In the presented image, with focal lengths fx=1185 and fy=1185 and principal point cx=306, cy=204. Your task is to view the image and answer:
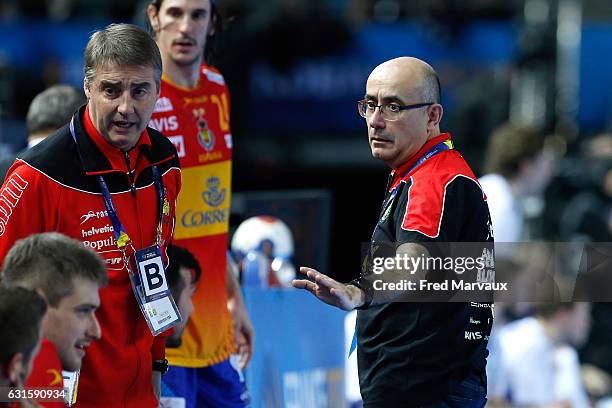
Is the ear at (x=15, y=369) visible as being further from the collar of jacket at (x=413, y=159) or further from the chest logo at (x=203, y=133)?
the chest logo at (x=203, y=133)

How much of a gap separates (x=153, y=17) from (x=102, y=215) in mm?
1589

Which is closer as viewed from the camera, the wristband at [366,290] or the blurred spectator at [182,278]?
the wristband at [366,290]

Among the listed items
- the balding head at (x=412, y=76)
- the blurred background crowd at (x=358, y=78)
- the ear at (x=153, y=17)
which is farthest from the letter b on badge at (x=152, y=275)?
the blurred background crowd at (x=358, y=78)

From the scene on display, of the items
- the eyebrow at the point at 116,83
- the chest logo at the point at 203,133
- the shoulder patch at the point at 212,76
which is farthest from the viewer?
the shoulder patch at the point at 212,76

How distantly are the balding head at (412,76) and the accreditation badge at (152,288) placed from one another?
110 cm

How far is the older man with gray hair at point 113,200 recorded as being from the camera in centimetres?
423

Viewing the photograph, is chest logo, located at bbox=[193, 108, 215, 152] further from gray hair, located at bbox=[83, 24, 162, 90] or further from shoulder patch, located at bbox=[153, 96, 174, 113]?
gray hair, located at bbox=[83, 24, 162, 90]

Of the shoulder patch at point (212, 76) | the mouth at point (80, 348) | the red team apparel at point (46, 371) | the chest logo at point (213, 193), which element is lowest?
the red team apparel at point (46, 371)

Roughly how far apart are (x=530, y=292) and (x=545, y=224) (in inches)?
136

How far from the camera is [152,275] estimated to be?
4449 mm

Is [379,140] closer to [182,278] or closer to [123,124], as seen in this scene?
[123,124]

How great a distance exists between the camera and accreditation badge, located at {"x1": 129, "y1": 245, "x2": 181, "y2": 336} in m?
4.41

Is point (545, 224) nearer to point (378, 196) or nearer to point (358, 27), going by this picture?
point (378, 196)

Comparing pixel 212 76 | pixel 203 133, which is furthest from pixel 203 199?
pixel 212 76
